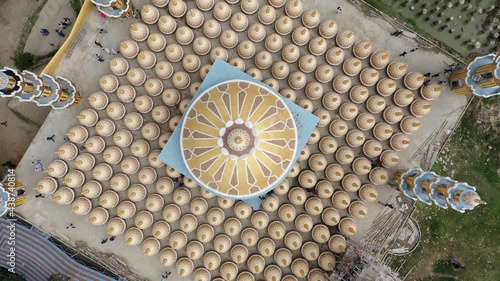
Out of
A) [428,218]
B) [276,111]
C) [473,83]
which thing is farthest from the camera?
[428,218]

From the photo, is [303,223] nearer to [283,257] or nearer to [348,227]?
[283,257]

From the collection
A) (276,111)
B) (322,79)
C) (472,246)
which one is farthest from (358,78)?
(472,246)

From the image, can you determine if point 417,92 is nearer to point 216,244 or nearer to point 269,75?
point 269,75

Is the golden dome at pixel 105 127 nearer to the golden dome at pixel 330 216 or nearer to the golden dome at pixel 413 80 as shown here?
the golden dome at pixel 330 216

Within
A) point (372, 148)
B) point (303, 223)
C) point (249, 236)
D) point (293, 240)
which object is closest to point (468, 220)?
point (372, 148)

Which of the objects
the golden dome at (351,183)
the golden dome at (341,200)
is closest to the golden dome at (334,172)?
the golden dome at (351,183)
